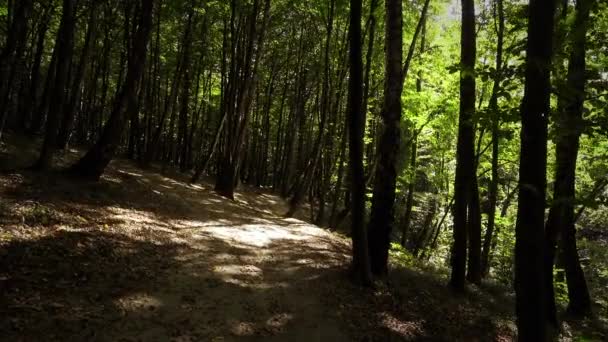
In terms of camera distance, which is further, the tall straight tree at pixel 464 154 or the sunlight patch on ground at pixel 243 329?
the tall straight tree at pixel 464 154

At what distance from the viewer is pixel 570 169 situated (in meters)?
10.6

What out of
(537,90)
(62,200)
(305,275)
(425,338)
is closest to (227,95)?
(62,200)

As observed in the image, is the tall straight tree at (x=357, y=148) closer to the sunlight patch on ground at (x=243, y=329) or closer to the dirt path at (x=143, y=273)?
the dirt path at (x=143, y=273)

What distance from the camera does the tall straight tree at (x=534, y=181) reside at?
493 cm

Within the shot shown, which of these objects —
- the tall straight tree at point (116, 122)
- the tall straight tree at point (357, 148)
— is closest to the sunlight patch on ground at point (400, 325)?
the tall straight tree at point (357, 148)

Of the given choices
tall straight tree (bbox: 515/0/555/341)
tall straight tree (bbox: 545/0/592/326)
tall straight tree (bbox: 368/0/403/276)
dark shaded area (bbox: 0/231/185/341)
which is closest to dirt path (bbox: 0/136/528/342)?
dark shaded area (bbox: 0/231/185/341)

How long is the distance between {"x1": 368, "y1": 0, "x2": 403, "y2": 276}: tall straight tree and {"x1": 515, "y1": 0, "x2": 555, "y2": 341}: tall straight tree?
485cm

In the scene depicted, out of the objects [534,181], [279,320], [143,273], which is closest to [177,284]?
[143,273]

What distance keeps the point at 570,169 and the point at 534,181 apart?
22.2ft

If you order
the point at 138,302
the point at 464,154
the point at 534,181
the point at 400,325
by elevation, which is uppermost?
the point at 464,154

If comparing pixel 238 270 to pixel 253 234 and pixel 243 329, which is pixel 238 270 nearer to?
pixel 243 329

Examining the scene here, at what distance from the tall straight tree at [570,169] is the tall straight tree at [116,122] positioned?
37.5 feet

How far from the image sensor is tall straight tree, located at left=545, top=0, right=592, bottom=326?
20.8 ft

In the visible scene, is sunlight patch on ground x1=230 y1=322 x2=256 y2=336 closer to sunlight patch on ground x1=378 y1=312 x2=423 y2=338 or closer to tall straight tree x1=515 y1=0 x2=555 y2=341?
sunlight patch on ground x1=378 y1=312 x2=423 y2=338
